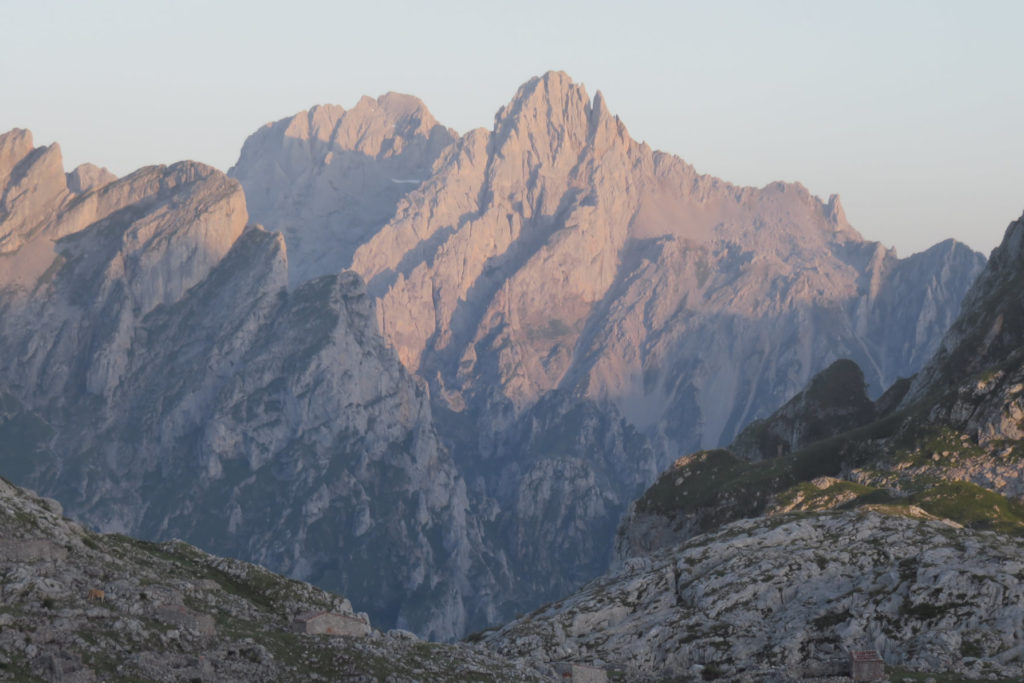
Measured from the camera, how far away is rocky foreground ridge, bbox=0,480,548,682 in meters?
60.8

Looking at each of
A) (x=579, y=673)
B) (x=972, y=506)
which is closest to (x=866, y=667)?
(x=579, y=673)

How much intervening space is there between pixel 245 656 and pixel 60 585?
1141 cm

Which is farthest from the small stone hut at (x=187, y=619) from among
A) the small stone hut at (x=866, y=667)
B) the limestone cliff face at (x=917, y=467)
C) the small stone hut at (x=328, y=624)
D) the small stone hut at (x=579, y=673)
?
the limestone cliff face at (x=917, y=467)

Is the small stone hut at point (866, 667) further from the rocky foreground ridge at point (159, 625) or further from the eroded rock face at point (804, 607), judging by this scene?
the rocky foreground ridge at point (159, 625)

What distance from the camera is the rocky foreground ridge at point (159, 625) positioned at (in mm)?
60781

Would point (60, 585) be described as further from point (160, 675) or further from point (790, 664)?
point (790, 664)

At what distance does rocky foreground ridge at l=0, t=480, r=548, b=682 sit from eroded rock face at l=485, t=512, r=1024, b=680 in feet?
55.9

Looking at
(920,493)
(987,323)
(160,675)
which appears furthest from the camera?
(987,323)

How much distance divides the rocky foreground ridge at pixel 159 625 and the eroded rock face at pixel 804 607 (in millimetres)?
17049

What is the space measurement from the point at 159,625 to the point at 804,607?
5326 cm

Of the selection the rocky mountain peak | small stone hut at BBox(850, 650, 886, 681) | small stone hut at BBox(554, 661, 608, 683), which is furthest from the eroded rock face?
the rocky mountain peak

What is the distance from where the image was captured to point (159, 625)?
68250 mm

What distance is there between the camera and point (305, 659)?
69500 mm

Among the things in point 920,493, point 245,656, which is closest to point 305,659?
point 245,656
